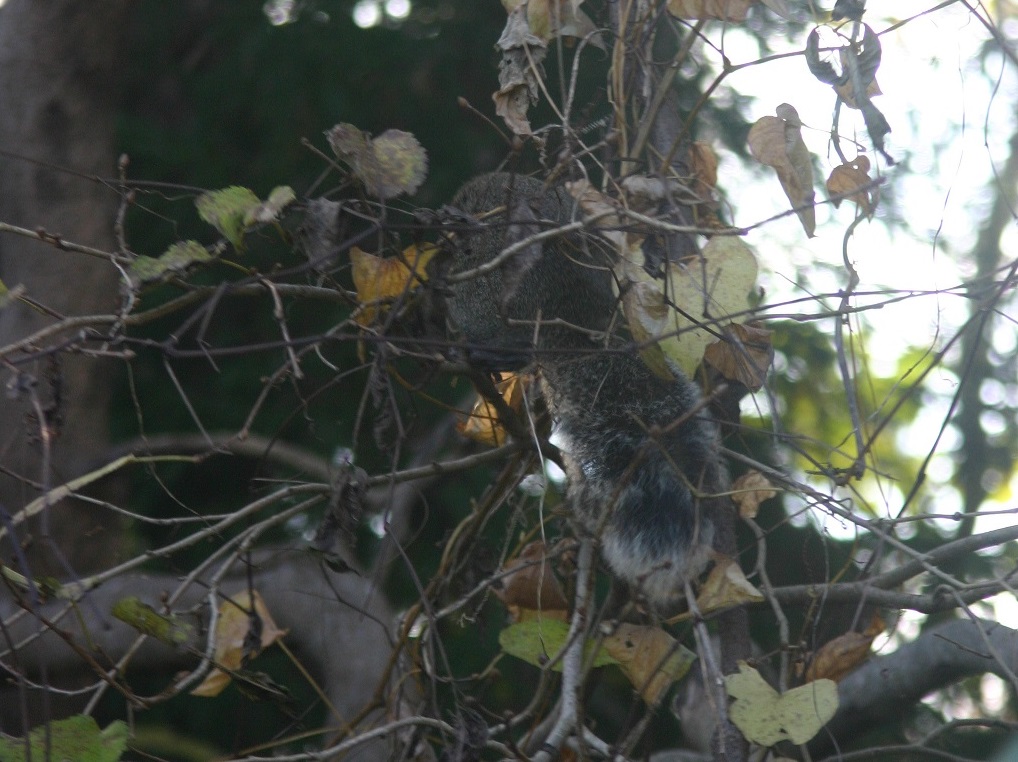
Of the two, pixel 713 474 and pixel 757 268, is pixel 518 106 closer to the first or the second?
pixel 757 268

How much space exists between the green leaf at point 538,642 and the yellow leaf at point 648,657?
0.8 inches

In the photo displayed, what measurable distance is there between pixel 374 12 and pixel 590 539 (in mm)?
1912

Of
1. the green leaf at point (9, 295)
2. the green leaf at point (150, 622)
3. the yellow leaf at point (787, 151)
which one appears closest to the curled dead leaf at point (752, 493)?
the yellow leaf at point (787, 151)

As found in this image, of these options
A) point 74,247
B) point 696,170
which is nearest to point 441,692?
point 696,170

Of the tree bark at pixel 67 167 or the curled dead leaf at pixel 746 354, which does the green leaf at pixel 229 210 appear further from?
the tree bark at pixel 67 167

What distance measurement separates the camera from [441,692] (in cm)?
212

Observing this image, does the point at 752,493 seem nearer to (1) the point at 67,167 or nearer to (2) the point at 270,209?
(2) the point at 270,209

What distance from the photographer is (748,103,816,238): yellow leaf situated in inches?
51.0

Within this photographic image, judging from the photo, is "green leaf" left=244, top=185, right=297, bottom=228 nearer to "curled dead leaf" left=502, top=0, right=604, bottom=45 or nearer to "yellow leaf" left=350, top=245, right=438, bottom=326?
"yellow leaf" left=350, top=245, right=438, bottom=326

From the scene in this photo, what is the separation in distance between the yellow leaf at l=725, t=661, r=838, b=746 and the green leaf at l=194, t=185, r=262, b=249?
710mm

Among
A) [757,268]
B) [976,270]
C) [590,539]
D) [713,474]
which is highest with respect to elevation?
[976,270]

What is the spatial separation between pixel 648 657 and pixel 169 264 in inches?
29.0

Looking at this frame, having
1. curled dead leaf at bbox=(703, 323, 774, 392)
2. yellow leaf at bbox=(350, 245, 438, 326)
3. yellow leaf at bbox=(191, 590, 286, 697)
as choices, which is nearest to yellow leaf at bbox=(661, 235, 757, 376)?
curled dead leaf at bbox=(703, 323, 774, 392)

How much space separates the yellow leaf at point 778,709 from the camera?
1.12 m
